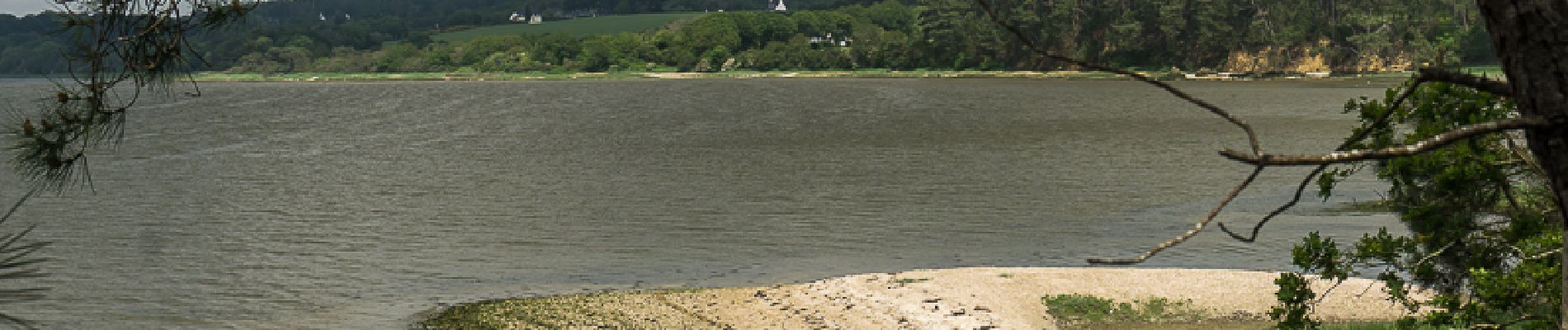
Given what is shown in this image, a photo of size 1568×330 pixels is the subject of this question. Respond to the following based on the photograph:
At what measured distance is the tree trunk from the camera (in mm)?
5094

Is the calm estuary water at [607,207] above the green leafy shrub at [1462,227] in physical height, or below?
below

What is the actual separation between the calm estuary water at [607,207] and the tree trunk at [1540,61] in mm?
21126

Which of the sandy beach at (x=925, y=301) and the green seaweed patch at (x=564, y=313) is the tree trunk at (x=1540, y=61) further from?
the green seaweed patch at (x=564, y=313)

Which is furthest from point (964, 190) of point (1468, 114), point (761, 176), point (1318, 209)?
point (1468, 114)

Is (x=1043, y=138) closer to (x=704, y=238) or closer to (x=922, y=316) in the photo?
(x=704, y=238)

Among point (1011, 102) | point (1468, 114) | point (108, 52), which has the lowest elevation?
point (1011, 102)

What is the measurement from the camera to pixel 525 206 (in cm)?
4419

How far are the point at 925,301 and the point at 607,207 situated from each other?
2267 centimetres

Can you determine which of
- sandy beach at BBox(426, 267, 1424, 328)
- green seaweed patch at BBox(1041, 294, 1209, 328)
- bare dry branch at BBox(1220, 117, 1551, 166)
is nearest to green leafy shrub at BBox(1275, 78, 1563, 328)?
green seaweed patch at BBox(1041, 294, 1209, 328)

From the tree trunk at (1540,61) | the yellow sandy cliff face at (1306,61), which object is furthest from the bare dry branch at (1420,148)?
the yellow sandy cliff face at (1306,61)

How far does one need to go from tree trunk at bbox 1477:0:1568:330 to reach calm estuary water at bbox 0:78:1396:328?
69.3ft

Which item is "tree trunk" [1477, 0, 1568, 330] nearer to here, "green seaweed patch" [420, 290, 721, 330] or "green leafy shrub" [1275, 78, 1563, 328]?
"green leafy shrub" [1275, 78, 1563, 328]

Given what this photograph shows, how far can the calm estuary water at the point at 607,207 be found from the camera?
1123 inches

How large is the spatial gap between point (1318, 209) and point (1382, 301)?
16.1 metres
